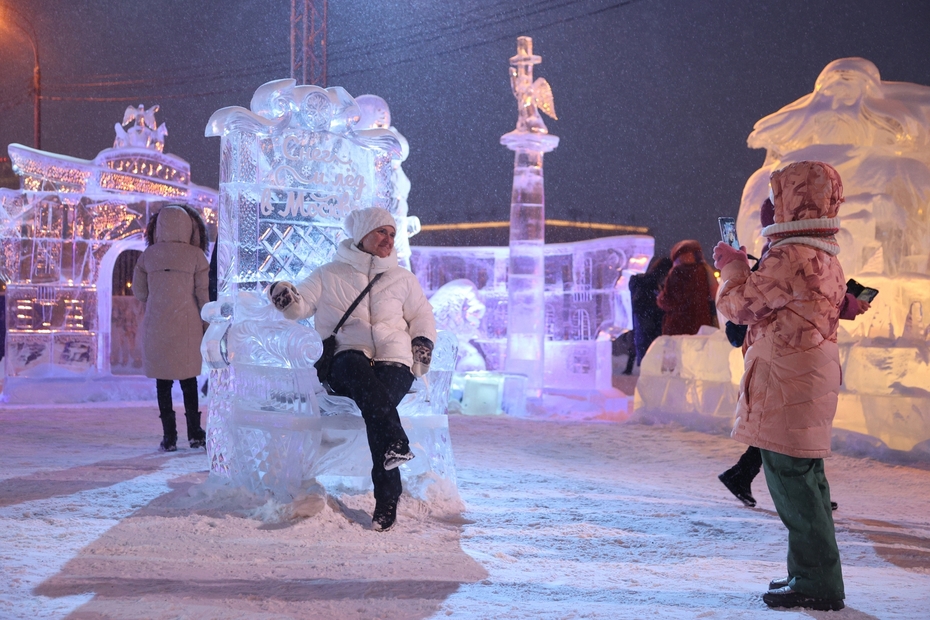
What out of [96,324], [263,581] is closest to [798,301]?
[263,581]

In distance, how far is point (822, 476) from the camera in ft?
9.37

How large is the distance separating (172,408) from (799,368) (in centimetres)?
447

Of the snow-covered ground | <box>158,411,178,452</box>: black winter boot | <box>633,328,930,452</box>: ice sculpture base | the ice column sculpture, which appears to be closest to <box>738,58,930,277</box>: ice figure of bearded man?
<box>633,328,930,452</box>: ice sculpture base

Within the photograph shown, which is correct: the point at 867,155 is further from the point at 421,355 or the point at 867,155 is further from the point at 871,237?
the point at 421,355

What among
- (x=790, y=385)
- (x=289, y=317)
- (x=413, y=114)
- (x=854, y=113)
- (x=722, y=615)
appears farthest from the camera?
(x=413, y=114)

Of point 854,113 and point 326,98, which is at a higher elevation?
point 854,113

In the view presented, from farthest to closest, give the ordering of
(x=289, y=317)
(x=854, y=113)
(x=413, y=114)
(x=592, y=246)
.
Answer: (x=413, y=114)
(x=592, y=246)
(x=854, y=113)
(x=289, y=317)

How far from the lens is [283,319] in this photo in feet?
14.1

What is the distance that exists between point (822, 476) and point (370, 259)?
2259 mm

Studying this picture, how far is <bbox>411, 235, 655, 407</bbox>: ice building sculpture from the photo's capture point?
10.3 meters

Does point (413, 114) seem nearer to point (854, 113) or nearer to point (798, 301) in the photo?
point (854, 113)

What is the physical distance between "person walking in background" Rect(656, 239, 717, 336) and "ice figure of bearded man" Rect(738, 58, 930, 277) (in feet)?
7.14

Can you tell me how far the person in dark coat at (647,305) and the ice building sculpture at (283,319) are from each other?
399 inches

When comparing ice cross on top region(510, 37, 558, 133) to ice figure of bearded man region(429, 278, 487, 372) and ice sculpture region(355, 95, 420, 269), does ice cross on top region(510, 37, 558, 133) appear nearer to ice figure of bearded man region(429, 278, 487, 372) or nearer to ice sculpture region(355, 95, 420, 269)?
ice figure of bearded man region(429, 278, 487, 372)
